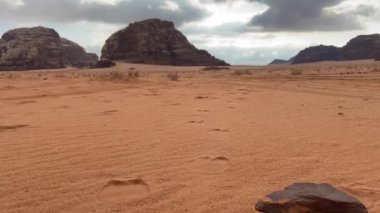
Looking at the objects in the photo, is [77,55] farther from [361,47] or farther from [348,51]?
[361,47]

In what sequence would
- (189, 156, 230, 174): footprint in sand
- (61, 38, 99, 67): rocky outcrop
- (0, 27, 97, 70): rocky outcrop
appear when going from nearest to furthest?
(189, 156, 230, 174): footprint in sand
(0, 27, 97, 70): rocky outcrop
(61, 38, 99, 67): rocky outcrop

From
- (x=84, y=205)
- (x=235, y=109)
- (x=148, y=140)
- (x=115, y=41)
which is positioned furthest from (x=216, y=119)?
(x=115, y=41)

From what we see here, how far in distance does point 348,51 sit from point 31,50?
8824cm

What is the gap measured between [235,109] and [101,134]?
3.00 m

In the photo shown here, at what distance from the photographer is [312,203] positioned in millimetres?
2523

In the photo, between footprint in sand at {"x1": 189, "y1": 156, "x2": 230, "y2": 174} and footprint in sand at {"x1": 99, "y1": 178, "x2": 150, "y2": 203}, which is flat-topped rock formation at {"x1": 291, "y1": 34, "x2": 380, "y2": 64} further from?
footprint in sand at {"x1": 99, "y1": 178, "x2": 150, "y2": 203}

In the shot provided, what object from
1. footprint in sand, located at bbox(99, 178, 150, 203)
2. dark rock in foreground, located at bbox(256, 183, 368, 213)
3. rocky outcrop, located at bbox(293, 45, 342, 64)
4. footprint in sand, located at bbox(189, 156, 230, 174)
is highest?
rocky outcrop, located at bbox(293, 45, 342, 64)

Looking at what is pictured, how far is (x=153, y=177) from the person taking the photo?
3.45 m

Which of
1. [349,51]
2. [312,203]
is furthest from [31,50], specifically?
[312,203]

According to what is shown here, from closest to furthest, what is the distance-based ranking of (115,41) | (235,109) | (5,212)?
(5,212), (235,109), (115,41)

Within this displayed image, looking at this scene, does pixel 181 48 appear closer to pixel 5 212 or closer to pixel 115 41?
pixel 115 41

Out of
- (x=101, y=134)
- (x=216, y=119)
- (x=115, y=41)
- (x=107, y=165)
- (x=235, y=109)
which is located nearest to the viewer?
(x=107, y=165)

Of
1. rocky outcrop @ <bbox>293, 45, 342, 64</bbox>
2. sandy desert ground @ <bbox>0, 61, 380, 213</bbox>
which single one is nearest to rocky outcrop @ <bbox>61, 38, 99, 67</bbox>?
rocky outcrop @ <bbox>293, 45, 342, 64</bbox>

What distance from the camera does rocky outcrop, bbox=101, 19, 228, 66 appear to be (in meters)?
93.0
